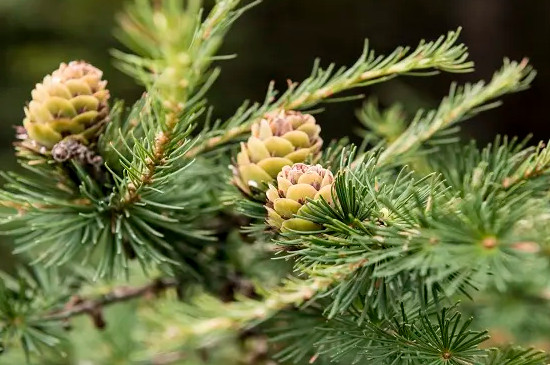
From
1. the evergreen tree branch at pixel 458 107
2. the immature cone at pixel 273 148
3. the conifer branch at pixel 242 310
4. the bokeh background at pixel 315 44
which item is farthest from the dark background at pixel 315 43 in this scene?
the conifer branch at pixel 242 310

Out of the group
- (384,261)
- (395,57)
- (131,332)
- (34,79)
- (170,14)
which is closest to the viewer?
(170,14)

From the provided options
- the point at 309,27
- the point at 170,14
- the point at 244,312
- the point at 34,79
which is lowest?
the point at 244,312

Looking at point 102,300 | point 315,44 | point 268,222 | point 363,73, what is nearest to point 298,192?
point 268,222

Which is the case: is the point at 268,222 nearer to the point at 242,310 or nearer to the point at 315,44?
the point at 242,310

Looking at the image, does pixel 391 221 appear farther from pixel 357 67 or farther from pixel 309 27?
pixel 309 27

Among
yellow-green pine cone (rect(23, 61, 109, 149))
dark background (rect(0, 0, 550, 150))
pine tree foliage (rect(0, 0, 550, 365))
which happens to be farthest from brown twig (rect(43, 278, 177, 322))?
dark background (rect(0, 0, 550, 150))

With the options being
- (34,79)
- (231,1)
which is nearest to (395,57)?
(231,1)
